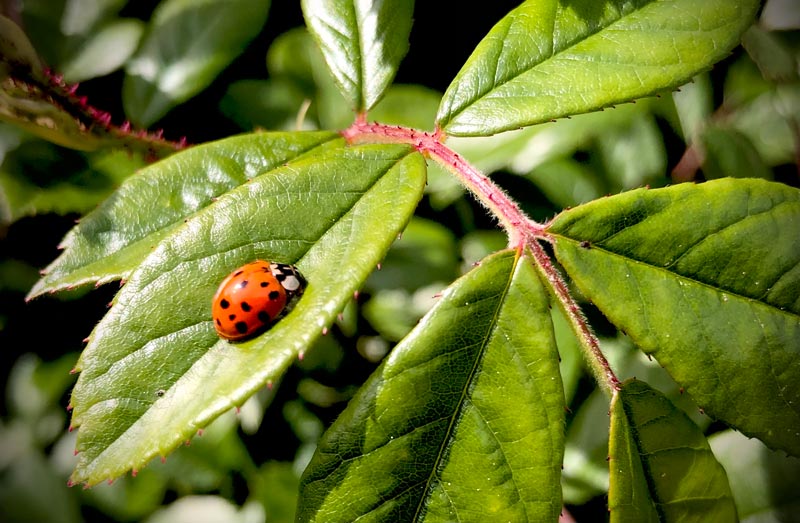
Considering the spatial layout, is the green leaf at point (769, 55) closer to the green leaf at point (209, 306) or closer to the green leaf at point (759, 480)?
the green leaf at point (759, 480)

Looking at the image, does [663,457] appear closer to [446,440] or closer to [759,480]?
[446,440]

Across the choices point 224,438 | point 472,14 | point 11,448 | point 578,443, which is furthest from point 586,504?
point 11,448

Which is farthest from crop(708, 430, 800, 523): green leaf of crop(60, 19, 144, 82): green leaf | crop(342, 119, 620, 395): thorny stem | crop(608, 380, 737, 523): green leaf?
crop(60, 19, 144, 82): green leaf

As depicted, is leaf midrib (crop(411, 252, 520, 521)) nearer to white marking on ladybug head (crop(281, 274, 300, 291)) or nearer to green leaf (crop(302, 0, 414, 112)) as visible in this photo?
white marking on ladybug head (crop(281, 274, 300, 291))

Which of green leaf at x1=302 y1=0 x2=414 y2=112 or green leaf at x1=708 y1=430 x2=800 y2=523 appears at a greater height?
green leaf at x1=302 y1=0 x2=414 y2=112

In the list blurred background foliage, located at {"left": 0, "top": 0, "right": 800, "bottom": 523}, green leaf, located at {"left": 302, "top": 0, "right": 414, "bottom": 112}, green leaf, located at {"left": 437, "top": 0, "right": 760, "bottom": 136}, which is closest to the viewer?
green leaf, located at {"left": 437, "top": 0, "right": 760, "bottom": 136}

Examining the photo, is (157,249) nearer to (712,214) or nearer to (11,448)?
(712,214)
